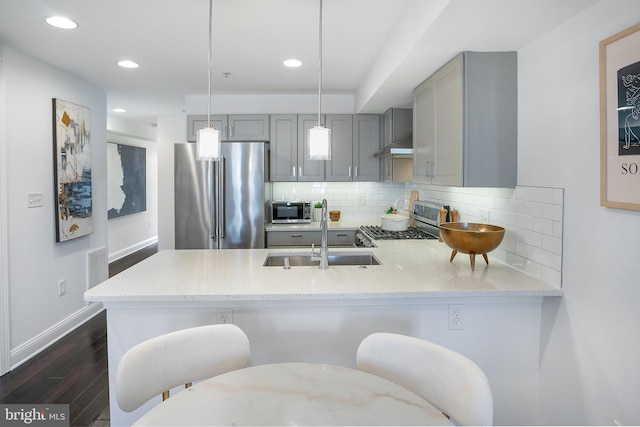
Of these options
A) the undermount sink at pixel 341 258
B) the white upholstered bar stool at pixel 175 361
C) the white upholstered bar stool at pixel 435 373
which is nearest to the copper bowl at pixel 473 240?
the undermount sink at pixel 341 258

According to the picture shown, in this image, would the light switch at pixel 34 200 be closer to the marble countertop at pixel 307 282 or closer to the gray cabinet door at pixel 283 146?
the marble countertop at pixel 307 282

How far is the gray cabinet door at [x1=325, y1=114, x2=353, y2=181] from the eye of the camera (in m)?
4.60

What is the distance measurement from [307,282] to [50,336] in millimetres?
2754

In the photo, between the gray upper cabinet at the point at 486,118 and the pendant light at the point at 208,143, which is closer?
the pendant light at the point at 208,143

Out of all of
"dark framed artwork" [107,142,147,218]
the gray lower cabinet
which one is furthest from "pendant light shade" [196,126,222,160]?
"dark framed artwork" [107,142,147,218]

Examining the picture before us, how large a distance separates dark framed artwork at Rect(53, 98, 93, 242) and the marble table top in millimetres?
3080

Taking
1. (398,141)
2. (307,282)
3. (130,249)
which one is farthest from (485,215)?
(130,249)

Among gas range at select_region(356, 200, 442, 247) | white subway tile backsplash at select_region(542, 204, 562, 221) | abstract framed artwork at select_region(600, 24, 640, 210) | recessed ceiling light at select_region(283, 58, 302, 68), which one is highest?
recessed ceiling light at select_region(283, 58, 302, 68)

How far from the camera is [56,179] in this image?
11.4ft

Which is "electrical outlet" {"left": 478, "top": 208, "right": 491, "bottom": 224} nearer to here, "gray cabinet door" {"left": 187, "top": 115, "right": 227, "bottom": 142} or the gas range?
the gas range

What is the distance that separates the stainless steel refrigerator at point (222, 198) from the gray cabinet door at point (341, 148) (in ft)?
2.78

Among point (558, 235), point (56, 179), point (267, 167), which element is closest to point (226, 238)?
point (267, 167)

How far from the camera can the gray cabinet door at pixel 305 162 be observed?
4.58m

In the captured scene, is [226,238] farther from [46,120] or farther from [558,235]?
[558,235]
